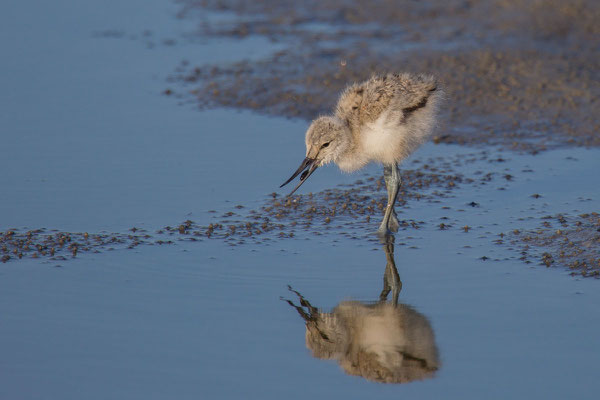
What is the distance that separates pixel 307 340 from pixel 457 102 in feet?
13.0

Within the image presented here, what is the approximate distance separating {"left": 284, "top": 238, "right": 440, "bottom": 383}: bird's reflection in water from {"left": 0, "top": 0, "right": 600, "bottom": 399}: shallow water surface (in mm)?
12

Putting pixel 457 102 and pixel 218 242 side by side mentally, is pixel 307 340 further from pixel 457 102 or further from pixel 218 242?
pixel 457 102

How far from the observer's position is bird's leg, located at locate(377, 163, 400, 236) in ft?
18.4

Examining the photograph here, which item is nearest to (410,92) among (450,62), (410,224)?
(410,224)

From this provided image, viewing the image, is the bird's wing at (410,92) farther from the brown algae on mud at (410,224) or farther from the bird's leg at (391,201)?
the brown algae on mud at (410,224)

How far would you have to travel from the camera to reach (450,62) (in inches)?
331

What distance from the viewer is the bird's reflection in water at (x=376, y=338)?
13.2 ft

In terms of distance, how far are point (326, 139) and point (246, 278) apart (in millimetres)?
1113

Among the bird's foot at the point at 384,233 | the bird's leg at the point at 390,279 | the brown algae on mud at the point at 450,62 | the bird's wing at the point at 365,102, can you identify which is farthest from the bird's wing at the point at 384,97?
the brown algae on mud at the point at 450,62

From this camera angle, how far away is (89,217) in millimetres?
5676

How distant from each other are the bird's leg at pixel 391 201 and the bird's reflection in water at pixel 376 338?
2.70 feet

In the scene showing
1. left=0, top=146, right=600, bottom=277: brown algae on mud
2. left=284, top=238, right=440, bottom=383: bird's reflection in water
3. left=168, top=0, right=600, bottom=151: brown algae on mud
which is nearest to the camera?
left=284, top=238, right=440, bottom=383: bird's reflection in water

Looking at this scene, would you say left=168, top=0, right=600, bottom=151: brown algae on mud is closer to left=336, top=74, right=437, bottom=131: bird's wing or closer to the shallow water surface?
the shallow water surface

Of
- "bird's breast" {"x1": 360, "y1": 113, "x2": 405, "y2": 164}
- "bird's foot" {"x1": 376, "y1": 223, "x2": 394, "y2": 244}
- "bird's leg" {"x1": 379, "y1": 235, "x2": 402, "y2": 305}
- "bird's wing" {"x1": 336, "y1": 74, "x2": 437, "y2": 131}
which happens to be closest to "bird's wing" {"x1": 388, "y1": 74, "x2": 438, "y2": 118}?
"bird's wing" {"x1": 336, "y1": 74, "x2": 437, "y2": 131}
